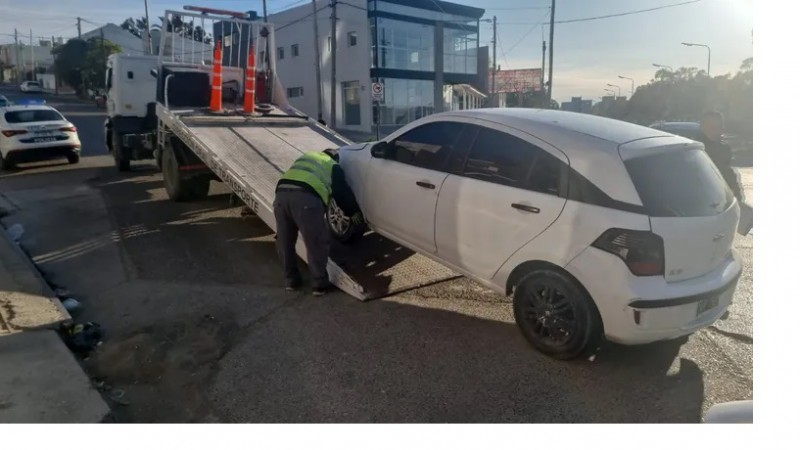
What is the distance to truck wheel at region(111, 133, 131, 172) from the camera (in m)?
11.9

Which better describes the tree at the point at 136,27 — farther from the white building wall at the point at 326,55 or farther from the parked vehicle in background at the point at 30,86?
the white building wall at the point at 326,55

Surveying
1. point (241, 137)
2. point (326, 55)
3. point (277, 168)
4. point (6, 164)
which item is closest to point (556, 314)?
point (277, 168)

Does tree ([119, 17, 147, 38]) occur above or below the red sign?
below

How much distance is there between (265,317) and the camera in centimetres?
463

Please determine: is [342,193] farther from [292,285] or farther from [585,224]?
[585,224]

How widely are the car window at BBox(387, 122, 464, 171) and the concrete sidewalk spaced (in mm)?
2823

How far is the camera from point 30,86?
1288 cm

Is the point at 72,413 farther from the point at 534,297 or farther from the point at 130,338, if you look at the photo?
the point at 534,297

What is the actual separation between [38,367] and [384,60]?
964 inches

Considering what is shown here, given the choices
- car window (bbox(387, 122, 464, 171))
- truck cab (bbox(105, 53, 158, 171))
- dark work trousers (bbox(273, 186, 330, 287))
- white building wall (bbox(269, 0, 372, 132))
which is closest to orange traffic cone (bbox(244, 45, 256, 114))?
truck cab (bbox(105, 53, 158, 171))

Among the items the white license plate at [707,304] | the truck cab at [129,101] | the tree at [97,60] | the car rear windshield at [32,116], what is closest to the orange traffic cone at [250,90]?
the tree at [97,60]

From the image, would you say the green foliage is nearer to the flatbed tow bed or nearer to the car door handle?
the car door handle
